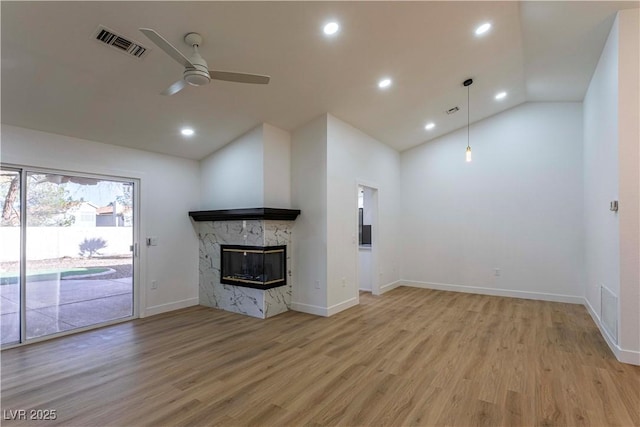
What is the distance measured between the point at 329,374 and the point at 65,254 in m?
3.83

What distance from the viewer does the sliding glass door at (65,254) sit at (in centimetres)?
387

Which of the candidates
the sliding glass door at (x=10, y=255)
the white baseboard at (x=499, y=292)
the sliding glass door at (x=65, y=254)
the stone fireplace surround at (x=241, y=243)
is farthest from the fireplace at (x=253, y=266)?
the white baseboard at (x=499, y=292)

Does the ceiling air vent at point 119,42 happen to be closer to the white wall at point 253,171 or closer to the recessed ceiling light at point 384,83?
the white wall at point 253,171

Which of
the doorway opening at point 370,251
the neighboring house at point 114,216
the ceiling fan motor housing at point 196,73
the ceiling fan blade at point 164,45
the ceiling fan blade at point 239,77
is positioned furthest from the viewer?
the doorway opening at point 370,251

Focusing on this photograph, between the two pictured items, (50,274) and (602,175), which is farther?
(50,274)

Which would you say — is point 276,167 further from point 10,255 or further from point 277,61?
point 10,255

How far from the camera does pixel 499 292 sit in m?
6.26

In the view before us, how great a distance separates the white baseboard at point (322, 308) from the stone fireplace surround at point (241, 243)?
17 centimetres

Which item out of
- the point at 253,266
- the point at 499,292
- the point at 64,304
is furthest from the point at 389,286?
the point at 64,304

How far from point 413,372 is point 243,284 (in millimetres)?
2900

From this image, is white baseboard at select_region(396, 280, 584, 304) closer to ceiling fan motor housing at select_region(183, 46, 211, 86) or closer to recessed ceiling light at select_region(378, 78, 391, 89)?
recessed ceiling light at select_region(378, 78, 391, 89)

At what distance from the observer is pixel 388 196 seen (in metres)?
6.93

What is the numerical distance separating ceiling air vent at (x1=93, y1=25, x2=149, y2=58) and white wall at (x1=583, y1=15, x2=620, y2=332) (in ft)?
15.7

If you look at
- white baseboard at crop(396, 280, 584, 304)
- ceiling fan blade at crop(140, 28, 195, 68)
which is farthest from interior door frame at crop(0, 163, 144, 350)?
white baseboard at crop(396, 280, 584, 304)
